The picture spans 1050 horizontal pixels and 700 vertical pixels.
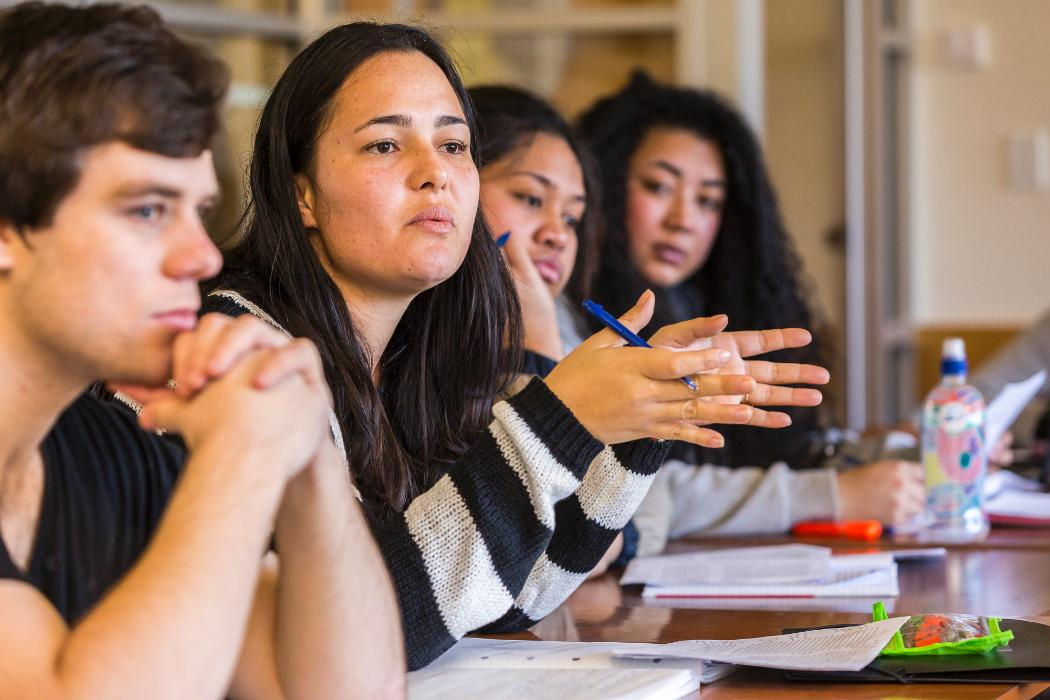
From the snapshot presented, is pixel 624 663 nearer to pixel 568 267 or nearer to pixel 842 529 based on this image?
A: pixel 842 529

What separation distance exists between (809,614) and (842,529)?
0.55 m

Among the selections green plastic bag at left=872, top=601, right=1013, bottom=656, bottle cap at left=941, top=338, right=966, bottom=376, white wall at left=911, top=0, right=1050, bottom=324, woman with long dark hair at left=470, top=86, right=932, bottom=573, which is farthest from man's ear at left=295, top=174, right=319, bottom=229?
white wall at left=911, top=0, right=1050, bottom=324

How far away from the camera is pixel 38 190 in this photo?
81cm

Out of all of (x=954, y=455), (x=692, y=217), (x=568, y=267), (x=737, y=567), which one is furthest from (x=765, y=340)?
(x=692, y=217)

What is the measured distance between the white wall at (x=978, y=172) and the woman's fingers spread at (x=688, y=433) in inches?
123

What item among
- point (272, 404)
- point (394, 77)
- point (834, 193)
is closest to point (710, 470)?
point (394, 77)

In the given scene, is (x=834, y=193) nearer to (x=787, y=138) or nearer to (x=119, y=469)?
(x=787, y=138)

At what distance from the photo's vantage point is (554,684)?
3.53ft

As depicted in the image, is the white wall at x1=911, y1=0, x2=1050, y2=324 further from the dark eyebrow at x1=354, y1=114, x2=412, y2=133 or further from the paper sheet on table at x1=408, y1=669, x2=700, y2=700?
the paper sheet on table at x1=408, y1=669, x2=700, y2=700

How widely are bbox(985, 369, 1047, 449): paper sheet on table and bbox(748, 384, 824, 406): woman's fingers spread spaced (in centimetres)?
92

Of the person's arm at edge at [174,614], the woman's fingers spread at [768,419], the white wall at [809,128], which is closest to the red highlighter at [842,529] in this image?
the woman's fingers spread at [768,419]

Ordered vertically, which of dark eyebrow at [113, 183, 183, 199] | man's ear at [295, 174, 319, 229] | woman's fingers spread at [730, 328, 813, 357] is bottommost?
woman's fingers spread at [730, 328, 813, 357]

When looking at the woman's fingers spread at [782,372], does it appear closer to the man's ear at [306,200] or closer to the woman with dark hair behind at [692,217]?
the man's ear at [306,200]

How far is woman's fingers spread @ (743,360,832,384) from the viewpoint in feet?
4.06
